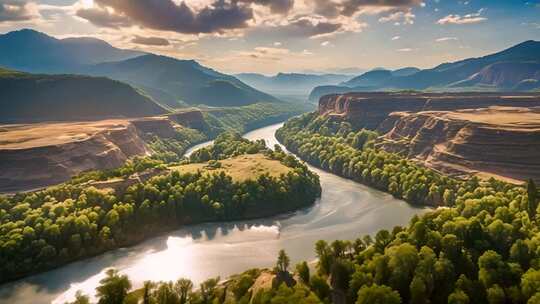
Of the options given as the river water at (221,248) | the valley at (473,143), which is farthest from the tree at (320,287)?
the valley at (473,143)

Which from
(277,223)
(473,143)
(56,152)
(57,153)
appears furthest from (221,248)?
(473,143)

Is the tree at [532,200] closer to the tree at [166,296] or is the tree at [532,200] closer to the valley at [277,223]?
the valley at [277,223]

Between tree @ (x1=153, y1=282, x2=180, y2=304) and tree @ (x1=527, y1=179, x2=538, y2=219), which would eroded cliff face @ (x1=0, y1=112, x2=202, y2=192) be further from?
tree @ (x1=527, y1=179, x2=538, y2=219)

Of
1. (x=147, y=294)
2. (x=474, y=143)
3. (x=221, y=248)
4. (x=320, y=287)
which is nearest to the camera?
(x=320, y=287)

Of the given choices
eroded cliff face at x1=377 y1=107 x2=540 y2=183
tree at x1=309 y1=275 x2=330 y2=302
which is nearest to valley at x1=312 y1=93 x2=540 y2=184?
eroded cliff face at x1=377 y1=107 x2=540 y2=183

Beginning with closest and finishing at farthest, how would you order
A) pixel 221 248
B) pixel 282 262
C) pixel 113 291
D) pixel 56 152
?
pixel 113 291 → pixel 282 262 → pixel 221 248 → pixel 56 152

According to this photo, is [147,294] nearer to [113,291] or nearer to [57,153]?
[113,291]
